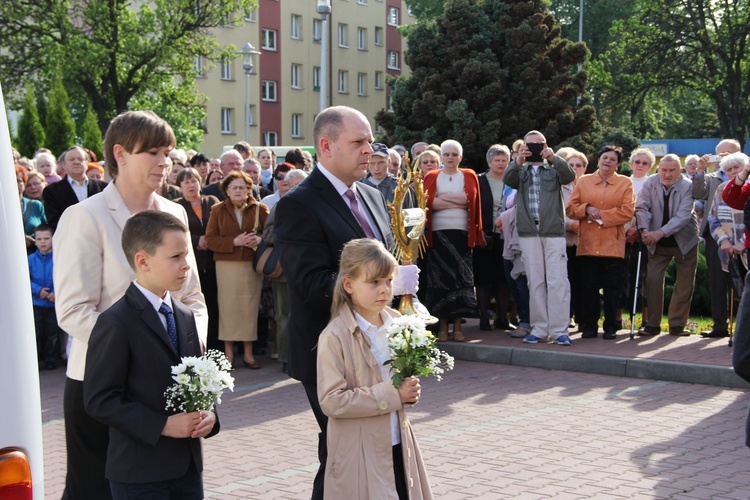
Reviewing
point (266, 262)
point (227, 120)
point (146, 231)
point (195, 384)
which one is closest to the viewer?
point (195, 384)

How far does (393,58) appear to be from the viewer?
74.7 metres

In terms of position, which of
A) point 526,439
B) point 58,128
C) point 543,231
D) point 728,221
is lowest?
point 526,439

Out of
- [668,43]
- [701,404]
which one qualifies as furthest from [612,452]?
[668,43]

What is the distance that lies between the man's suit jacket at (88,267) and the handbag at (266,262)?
6681mm

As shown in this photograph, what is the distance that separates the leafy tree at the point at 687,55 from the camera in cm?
4103

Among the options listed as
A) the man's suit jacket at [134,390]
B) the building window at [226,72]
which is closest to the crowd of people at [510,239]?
the man's suit jacket at [134,390]

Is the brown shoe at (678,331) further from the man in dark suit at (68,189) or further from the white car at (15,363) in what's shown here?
the white car at (15,363)

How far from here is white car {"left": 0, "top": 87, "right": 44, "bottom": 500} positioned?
2758 millimetres

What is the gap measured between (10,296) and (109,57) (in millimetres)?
Result: 43714

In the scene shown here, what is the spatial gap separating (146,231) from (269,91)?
6201 cm

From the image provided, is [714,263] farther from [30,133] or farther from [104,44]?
[104,44]

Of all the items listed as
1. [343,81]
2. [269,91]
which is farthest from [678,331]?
[343,81]

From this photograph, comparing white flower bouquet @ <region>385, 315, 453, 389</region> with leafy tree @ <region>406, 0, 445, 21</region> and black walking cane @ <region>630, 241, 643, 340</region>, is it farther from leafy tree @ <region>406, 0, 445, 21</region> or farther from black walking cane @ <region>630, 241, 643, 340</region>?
leafy tree @ <region>406, 0, 445, 21</region>

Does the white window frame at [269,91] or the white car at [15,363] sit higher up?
the white window frame at [269,91]
